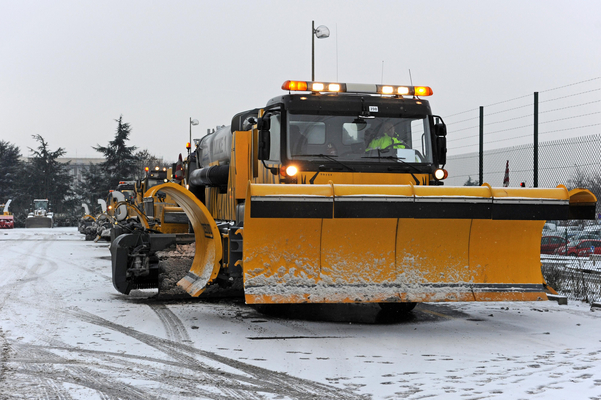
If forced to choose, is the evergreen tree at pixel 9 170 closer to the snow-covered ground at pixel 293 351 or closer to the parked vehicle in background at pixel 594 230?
the parked vehicle in background at pixel 594 230

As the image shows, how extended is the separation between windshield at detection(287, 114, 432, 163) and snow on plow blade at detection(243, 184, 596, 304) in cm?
113

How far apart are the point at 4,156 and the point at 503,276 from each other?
8424cm

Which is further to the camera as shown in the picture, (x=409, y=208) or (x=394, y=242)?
(x=394, y=242)

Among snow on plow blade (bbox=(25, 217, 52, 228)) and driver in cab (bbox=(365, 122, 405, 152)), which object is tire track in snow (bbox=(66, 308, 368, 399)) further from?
snow on plow blade (bbox=(25, 217, 52, 228))

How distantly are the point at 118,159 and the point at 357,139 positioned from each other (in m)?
63.8

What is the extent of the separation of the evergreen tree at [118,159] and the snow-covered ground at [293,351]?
59823 mm

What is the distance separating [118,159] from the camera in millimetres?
68375

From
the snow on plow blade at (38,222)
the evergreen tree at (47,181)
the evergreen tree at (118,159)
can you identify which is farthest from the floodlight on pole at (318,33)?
the evergreen tree at (47,181)

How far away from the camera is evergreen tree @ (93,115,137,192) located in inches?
2670

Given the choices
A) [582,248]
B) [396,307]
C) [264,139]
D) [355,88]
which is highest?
[355,88]

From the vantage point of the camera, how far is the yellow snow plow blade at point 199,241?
772cm

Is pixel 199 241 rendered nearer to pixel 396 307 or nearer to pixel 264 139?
pixel 264 139

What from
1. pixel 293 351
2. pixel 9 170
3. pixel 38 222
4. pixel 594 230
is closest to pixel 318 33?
pixel 594 230

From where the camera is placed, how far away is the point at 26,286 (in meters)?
11.8
